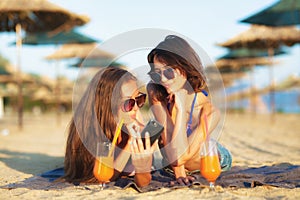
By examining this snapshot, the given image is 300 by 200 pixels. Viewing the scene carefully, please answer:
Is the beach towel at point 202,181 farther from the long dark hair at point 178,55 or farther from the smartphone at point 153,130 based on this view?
the long dark hair at point 178,55

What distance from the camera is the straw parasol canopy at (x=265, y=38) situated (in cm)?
1024

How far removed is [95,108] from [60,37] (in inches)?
329

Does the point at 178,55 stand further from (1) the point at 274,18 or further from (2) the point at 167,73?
(1) the point at 274,18

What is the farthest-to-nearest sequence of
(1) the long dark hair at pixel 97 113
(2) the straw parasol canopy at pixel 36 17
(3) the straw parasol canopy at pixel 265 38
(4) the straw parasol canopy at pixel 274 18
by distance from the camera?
(3) the straw parasol canopy at pixel 265 38
(4) the straw parasol canopy at pixel 274 18
(2) the straw parasol canopy at pixel 36 17
(1) the long dark hair at pixel 97 113

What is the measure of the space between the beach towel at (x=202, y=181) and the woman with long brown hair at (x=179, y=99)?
198 millimetres

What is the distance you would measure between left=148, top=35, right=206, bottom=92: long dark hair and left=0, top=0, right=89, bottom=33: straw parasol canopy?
5.81 metres

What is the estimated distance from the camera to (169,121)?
7.22ft

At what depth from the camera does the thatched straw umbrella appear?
10258 mm

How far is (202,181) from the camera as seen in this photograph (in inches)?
93.4

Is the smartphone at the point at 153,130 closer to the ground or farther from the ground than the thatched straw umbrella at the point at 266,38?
closer to the ground

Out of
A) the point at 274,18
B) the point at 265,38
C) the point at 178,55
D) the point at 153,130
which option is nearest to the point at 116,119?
the point at 153,130

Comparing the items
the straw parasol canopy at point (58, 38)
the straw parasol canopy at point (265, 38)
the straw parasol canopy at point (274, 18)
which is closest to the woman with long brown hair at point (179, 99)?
the straw parasol canopy at point (274, 18)

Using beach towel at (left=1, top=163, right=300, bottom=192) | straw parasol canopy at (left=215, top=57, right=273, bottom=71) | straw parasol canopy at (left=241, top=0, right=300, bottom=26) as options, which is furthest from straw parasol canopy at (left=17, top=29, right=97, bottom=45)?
beach towel at (left=1, top=163, right=300, bottom=192)

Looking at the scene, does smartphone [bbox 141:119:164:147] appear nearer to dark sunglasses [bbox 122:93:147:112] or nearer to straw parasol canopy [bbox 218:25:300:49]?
dark sunglasses [bbox 122:93:147:112]
